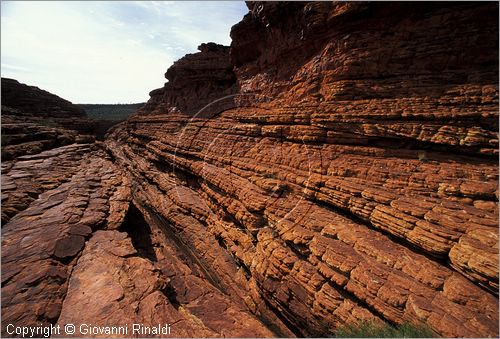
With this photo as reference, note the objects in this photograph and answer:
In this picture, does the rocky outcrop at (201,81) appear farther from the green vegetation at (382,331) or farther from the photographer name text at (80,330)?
the green vegetation at (382,331)

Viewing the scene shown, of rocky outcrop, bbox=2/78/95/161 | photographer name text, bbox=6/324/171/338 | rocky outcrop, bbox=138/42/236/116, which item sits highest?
rocky outcrop, bbox=138/42/236/116

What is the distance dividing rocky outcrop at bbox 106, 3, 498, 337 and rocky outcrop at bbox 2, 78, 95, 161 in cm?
1635

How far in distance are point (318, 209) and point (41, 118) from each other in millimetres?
42477

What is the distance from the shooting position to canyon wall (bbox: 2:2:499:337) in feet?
22.6

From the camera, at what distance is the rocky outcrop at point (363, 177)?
6.87 metres

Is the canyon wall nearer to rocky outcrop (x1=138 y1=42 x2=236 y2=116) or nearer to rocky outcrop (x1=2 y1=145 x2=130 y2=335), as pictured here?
rocky outcrop (x1=2 y1=145 x2=130 y2=335)

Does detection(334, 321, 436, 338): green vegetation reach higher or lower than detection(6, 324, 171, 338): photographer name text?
higher

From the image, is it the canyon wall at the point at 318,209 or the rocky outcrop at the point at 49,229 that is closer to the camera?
the canyon wall at the point at 318,209

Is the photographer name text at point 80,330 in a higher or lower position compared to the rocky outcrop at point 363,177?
lower

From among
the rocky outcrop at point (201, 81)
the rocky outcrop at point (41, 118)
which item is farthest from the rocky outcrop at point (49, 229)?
the rocky outcrop at point (201, 81)

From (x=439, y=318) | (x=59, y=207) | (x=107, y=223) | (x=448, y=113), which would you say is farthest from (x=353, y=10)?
(x=59, y=207)

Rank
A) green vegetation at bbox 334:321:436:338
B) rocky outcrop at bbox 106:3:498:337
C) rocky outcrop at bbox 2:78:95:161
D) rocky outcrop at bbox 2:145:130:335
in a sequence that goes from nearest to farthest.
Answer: green vegetation at bbox 334:321:436:338
rocky outcrop at bbox 106:3:498:337
rocky outcrop at bbox 2:145:130:335
rocky outcrop at bbox 2:78:95:161

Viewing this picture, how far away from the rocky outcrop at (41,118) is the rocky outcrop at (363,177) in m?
16.3

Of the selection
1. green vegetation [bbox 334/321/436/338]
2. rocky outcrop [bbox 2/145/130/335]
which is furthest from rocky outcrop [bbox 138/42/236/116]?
green vegetation [bbox 334/321/436/338]
